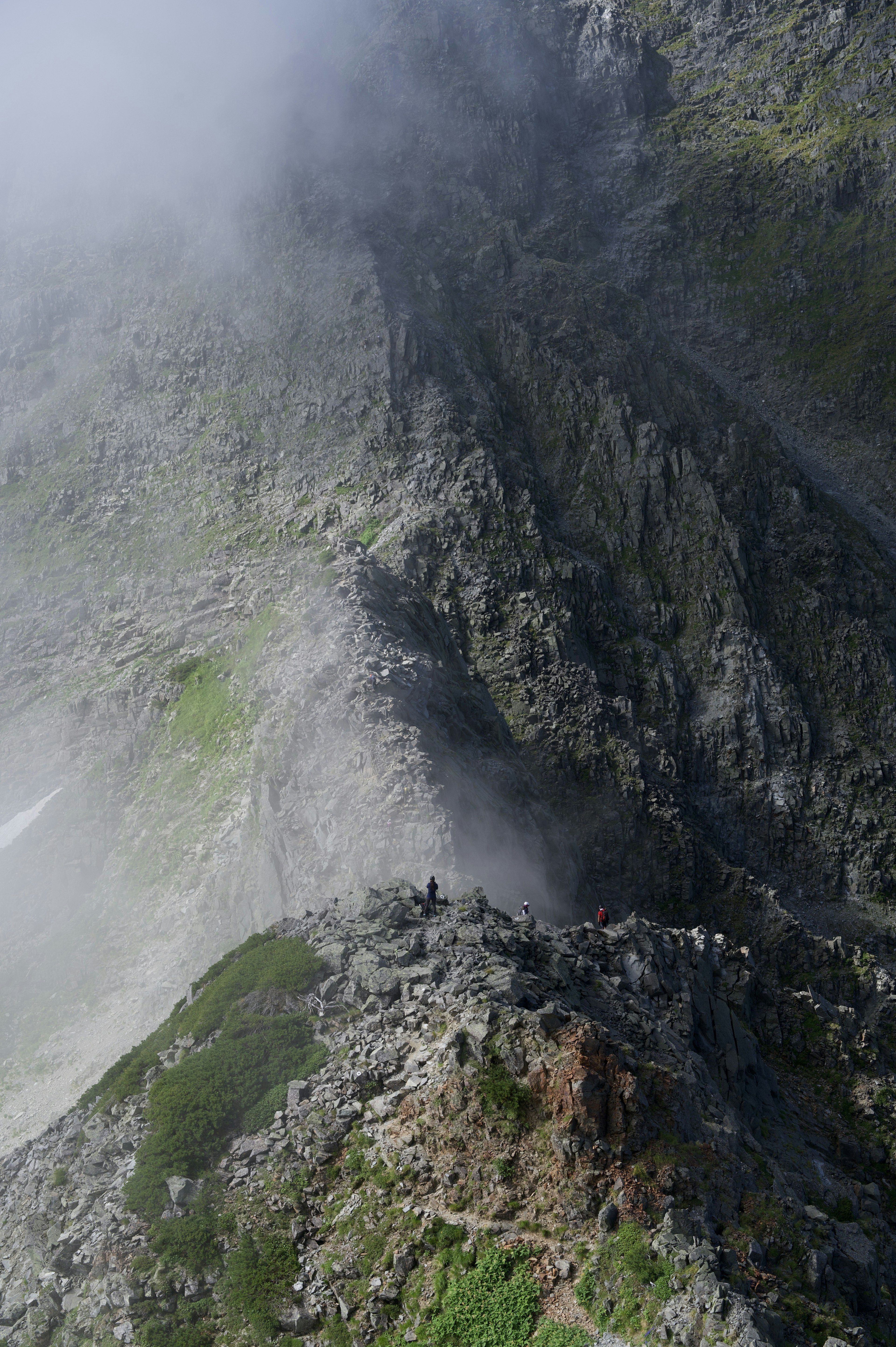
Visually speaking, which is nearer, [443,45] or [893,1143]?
[893,1143]

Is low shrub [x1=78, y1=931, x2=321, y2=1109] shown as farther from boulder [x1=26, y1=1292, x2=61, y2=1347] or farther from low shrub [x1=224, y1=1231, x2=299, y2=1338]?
low shrub [x1=224, y1=1231, x2=299, y2=1338]

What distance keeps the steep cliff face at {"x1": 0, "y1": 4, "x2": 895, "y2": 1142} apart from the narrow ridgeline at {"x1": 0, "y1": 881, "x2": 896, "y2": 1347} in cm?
1528

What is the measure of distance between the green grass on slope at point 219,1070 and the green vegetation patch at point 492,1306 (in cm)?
A: 789

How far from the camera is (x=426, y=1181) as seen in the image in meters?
23.2

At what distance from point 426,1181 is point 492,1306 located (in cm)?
329

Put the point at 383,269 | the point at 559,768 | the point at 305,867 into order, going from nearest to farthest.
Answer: the point at 305,867
the point at 559,768
the point at 383,269

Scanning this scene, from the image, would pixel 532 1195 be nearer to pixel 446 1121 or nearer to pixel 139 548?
pixel 446 1121

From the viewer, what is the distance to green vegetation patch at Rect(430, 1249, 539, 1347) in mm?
19969

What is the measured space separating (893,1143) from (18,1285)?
110ft

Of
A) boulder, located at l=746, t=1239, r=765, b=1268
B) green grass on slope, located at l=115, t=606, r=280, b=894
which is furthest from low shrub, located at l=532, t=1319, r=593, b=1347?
green grass on slope, located at l=115, t=606, r=280, b=894

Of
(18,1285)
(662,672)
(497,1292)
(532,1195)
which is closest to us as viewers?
(497,1292)

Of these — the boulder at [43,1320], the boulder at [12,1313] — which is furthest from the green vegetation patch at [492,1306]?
the boulder at [12,1313]

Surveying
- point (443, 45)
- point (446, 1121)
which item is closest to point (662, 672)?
point (446, 1121)

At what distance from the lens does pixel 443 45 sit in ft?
495
